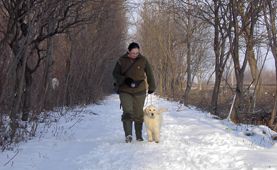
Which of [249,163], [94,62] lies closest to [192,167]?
[249,163]

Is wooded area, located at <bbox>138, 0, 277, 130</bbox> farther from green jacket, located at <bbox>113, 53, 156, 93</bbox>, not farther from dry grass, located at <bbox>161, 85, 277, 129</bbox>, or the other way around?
green jacket, located at <bbox>113, 53, 156, 93</bbox>

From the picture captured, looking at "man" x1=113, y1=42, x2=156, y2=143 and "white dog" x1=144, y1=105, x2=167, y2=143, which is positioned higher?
"man" x1=113, y1=42, x2=156, y2=143

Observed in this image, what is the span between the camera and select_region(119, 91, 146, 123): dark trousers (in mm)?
4918

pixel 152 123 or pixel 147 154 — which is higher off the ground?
pixel 152 123

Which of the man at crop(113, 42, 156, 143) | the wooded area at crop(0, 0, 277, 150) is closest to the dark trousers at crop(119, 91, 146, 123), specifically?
the man at crop(113, 42, 156, 143)

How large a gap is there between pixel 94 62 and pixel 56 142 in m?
8.54

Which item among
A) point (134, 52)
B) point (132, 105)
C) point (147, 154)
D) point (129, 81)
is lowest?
point (147, 154)

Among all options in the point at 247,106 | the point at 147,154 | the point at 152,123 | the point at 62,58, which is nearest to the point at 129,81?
the point at 152,123

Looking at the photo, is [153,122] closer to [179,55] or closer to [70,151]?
[70,151]

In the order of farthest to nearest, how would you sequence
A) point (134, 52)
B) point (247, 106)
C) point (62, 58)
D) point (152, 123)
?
point (247, 106) < point (62, 58) < point (152, 123) < point (134, 52)

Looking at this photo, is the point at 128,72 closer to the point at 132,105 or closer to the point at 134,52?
the point at 134,52

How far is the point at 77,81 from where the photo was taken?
11570 mm

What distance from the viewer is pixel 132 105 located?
5.04 m

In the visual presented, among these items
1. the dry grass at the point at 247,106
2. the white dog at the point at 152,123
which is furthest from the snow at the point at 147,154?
the dry grass at the point at 247,106
